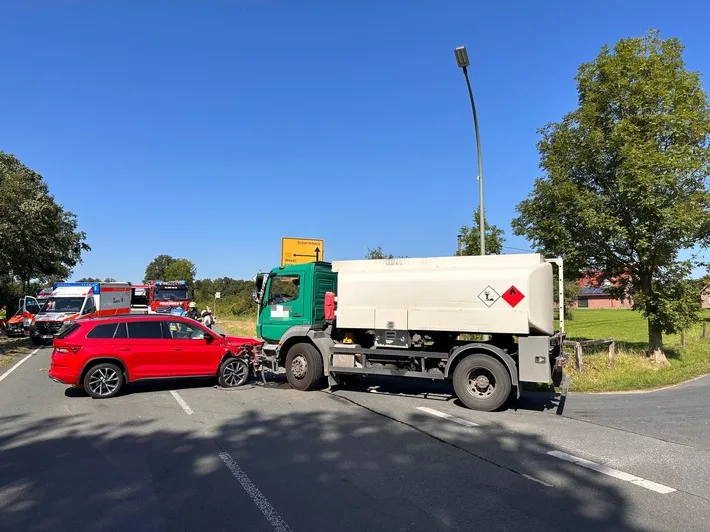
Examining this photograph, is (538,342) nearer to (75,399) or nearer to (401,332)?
(401,332)

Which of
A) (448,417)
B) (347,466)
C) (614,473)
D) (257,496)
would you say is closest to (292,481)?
(257,496)

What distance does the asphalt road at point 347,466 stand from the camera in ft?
14.3

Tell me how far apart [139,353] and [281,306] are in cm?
314

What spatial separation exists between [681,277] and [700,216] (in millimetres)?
1889

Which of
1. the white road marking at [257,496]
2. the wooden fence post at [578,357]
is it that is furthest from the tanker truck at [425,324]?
the white road marking at [257,496]

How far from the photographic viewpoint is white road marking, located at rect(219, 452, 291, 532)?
4172 millimetres

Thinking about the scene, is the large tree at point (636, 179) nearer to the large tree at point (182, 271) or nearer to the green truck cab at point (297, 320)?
the green truck cab at point (297, 320)

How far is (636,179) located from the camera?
500 inches

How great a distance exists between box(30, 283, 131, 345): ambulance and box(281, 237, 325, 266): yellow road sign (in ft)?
27.1

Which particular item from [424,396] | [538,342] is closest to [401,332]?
[424,396]

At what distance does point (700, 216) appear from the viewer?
1255 cm

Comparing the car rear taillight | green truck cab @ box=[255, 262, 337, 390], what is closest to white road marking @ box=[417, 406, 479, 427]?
green truck cab @ box=[255, 262, 337, 390]

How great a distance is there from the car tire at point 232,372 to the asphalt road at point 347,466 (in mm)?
1528

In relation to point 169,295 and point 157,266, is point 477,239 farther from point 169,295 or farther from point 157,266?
point 157,266
